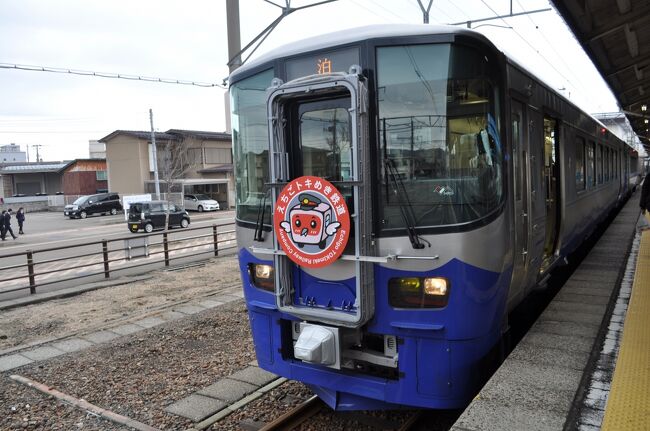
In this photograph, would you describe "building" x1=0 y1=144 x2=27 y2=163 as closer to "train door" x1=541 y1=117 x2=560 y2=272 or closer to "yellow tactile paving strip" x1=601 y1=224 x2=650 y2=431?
"train door" x1=541 y1=117 x2=560 y2=272

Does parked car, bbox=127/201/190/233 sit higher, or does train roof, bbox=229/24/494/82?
train roof, bbox=229/24/494/82

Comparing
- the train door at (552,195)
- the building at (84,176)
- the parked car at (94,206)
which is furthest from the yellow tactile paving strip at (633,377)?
the building at (84,176)

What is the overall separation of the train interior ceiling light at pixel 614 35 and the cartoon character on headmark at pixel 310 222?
4787mm

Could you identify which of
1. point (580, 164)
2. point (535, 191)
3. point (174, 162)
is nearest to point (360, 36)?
point (535, 191)

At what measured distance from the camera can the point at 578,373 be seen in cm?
387

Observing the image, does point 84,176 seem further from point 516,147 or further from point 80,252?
point 516,147

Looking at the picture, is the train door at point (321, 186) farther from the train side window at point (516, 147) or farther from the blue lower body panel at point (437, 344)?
the train side window at point (516, 147)

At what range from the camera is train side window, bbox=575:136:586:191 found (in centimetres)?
769

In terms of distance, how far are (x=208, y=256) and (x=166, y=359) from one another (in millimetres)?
9350

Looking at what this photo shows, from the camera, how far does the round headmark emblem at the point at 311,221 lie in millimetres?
3605

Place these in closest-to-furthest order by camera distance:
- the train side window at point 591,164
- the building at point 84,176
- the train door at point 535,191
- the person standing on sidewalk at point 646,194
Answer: the train door at point 535,191 < the train side window at point 591,164 < the person standing on sidewalk at point 646,194 < the building at point 84,176

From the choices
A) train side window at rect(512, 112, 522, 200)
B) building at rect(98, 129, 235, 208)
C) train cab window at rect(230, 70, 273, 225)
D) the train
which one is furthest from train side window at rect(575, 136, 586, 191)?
building at rect(98, 129, 235, 208)

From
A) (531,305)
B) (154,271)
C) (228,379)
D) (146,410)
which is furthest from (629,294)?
(154,271)

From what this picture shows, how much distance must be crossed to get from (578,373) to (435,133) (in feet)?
6.92
